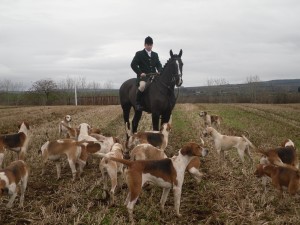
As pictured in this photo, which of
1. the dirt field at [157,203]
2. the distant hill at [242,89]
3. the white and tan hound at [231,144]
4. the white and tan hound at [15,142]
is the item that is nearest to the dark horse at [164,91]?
the white and tan hound at [231,144]

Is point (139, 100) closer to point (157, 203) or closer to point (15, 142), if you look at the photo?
point (15, 142)

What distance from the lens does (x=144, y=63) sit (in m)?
12.3

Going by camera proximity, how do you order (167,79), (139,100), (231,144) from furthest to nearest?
(139,100) < (167,79) < (231,144)

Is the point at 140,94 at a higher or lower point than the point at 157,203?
higher

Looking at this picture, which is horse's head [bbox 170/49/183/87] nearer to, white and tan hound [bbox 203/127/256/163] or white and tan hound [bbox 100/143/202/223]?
white and tan hound [bbox 203/127/256/163]

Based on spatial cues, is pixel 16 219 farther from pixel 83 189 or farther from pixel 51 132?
pixel 51 132

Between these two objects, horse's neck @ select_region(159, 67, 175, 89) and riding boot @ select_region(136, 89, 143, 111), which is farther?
riding boot @ select_region(136, 89, 143, 111)

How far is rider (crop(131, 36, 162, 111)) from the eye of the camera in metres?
11.9

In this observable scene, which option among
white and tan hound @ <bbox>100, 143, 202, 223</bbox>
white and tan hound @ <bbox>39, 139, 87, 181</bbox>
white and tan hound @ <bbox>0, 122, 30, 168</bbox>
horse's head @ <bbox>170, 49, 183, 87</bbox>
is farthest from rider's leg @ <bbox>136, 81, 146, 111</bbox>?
white and tan hound @ <bbox>100, 143, 202, 223</bbox>

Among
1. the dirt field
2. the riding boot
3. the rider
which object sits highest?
the rider

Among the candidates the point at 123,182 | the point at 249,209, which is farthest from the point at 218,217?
the point at 123,182

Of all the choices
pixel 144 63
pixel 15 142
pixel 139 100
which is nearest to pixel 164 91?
pixel 139 100

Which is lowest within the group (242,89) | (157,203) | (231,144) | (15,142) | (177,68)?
(157,203)

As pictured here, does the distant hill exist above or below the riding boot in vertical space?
above
